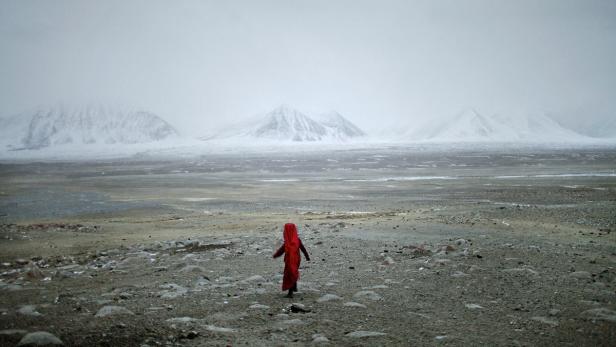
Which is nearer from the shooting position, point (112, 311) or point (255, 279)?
point (112, 311)

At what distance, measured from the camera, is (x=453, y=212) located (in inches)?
968

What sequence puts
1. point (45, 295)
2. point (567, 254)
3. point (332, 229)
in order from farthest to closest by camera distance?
1. point (332, 229)
2. point (567, 254)
3. point (45, 295)

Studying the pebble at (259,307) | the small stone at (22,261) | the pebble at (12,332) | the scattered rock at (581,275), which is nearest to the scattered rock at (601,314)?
the scattered rock at (581,275)

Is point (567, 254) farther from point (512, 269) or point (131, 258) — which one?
point (131, 258)

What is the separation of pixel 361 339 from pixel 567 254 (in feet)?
29.3

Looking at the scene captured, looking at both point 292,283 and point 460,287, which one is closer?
point 292,283

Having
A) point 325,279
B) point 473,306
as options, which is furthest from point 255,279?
point 473,306

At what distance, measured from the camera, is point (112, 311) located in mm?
8969

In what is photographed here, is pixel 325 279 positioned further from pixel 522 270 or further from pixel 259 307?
pixel 522 270

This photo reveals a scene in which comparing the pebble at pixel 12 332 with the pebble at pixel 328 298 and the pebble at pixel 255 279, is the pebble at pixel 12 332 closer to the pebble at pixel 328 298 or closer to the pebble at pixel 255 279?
the pebble at pixel 255 279

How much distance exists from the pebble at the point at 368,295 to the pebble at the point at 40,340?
18.7ft

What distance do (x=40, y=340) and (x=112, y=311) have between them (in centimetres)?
169

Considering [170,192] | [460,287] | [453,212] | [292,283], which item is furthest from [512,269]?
[170,192]

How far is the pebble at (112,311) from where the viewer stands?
8848mm
